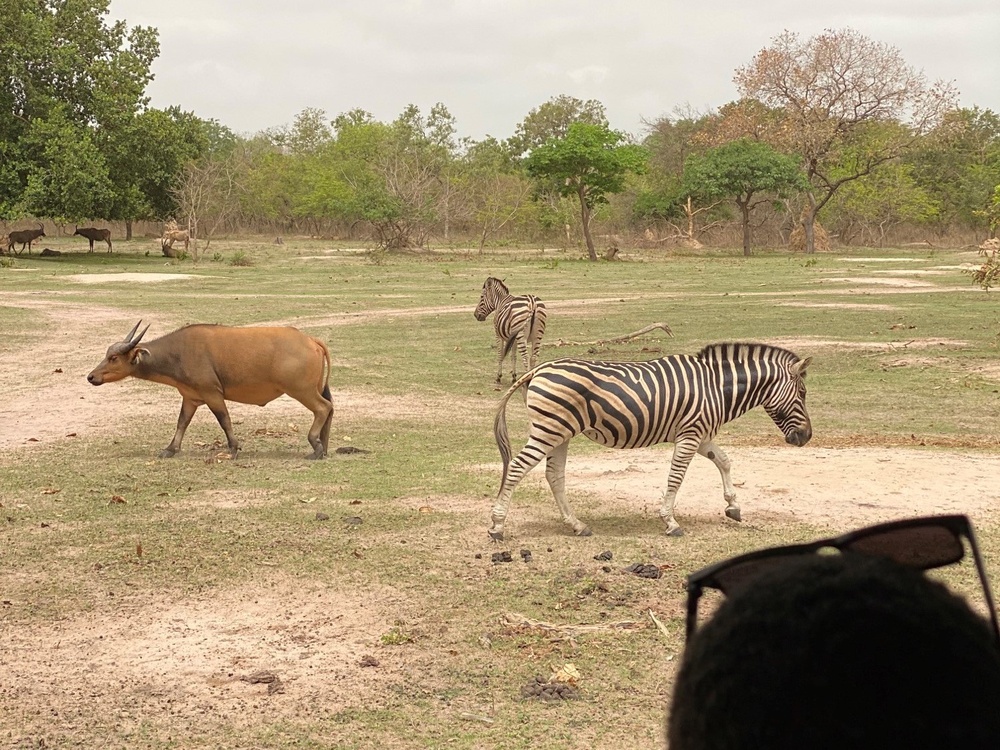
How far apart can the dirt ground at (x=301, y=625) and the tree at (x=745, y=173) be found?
45.0 m

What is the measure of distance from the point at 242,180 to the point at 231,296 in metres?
53.7

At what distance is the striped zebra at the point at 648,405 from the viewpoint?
26.2 feet

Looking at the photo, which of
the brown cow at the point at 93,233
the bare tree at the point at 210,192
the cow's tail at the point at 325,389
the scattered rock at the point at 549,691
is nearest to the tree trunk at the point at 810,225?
the bare tree at the point at 210,192

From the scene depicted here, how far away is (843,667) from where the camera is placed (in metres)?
1.01

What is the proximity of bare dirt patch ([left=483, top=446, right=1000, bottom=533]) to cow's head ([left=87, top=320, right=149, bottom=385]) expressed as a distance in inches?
142

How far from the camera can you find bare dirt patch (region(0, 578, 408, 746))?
5.19m

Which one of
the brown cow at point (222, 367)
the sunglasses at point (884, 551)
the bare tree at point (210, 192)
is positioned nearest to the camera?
the sunglasses at point (884, 551)

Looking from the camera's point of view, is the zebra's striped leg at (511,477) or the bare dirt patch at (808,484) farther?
the bare dirt patch at (808,484)

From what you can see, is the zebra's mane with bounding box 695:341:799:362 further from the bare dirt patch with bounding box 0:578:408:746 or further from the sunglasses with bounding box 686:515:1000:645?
the sunglasses with bounding box 686:515:1000:645

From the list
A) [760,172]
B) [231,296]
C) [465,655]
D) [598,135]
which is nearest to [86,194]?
[231,296]

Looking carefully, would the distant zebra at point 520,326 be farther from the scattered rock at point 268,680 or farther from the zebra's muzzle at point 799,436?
the scattered rock at point 268,680

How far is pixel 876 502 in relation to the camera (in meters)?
8.70

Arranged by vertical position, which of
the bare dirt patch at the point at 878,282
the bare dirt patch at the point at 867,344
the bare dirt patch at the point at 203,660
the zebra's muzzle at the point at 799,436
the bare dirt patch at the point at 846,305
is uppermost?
the zebra's muzzle at the point at 799,436

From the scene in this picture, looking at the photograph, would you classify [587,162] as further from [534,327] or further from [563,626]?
[563,626]
